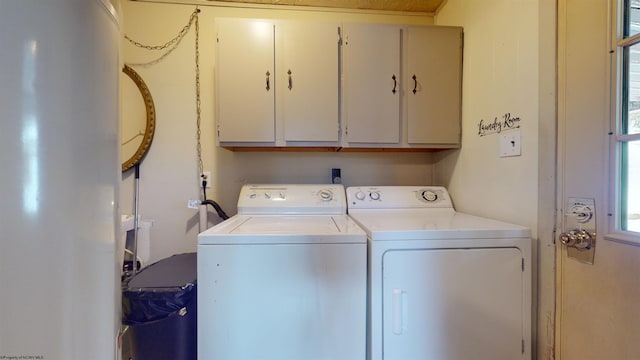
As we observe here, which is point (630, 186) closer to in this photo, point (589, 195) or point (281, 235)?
point (589, 195)

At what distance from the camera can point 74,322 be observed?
2.10 feet

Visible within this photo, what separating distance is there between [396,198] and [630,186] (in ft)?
3.77

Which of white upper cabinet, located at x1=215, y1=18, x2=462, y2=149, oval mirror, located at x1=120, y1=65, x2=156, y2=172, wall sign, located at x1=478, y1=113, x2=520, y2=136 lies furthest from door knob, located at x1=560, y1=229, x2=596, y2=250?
oval mirror, located at x1=120, y1=65, x2=156, y2=172

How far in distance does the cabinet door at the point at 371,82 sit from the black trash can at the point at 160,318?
1.31 metres

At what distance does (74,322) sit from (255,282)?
0.59 m

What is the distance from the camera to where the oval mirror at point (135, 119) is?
2.03 meters

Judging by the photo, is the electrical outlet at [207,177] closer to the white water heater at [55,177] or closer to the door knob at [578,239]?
the white water heater at [55,177]

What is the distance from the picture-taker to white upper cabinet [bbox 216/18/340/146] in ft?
5.82

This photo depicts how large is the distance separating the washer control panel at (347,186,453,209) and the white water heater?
145 cm

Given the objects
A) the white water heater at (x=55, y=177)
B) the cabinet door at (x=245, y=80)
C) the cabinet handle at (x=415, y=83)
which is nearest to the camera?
the white water heater at (x=55, y=177)

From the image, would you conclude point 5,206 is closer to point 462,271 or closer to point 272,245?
point 272,245

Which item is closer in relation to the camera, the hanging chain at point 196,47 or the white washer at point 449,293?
the white washer at point 449,293

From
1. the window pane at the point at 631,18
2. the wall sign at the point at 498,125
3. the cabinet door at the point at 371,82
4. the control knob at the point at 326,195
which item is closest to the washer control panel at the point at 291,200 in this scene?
the control knob at the point at 326,195

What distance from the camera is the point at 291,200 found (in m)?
1.88
